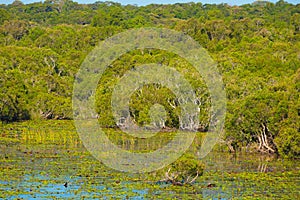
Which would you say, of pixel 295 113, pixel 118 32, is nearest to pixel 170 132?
pixel 295 113

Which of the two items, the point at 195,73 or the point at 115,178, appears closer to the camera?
the point at 115,178

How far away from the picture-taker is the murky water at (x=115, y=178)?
69.9ft

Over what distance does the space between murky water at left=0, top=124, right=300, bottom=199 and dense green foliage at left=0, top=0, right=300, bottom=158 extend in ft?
6.46

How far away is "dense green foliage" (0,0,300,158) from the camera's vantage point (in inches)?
1287

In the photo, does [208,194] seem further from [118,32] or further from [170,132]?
[118,32]

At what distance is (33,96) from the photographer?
5238 cm

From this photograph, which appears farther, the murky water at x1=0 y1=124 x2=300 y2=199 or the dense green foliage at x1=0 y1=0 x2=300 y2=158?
the dense green foliage at x1=0 y1=0 x2=300 y2=158

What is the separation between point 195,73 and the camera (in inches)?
1889

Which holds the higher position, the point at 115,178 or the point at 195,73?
the point at 195,73

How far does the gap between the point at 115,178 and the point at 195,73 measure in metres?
24.7

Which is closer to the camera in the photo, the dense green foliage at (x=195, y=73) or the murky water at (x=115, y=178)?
the murky water at (x=115, y=178)

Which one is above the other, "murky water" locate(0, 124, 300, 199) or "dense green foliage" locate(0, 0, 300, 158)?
"dense green foliage" locate(0, 0, 300, 158)

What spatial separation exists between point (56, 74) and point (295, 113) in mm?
41105

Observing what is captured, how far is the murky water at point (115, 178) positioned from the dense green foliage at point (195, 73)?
1968 millimetres
